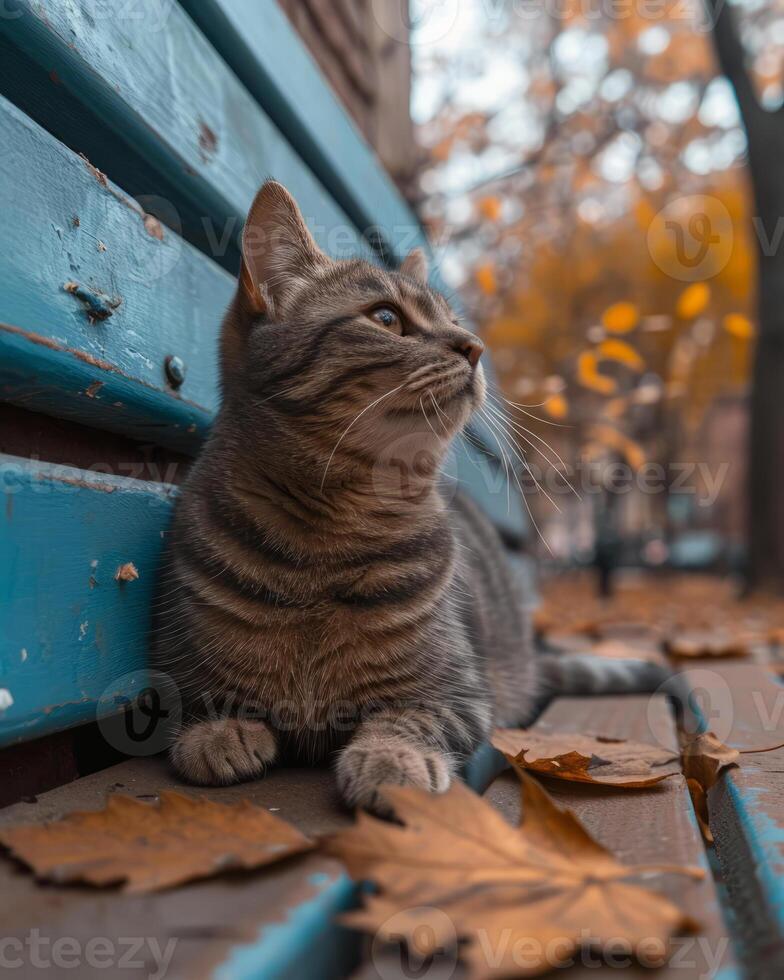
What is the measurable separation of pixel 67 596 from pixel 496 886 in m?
0.81

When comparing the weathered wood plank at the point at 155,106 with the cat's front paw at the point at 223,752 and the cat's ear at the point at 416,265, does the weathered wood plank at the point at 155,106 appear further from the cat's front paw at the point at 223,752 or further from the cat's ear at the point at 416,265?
the cat's front paw at the point at 223,752

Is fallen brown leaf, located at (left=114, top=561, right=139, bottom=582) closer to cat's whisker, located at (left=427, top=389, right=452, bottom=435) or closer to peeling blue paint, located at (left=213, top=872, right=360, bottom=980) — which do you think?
cat's whisker, located at (left=427, top=389, right=452, bottom=435)

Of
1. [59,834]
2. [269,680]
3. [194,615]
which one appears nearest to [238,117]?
[194,615]

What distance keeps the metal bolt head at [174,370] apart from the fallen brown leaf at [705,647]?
226cm

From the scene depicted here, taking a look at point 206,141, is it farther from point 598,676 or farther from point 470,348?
point 598,676

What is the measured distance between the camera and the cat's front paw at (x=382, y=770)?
122cm

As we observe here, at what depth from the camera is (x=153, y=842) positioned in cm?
100

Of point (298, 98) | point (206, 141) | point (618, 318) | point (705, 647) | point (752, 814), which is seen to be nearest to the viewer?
point (752, 814)

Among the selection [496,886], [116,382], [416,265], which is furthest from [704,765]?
[416,265]

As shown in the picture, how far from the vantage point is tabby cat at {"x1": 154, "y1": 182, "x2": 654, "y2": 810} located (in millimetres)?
1591

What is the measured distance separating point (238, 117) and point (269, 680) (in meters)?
1.35

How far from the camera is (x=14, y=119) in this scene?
1210 millimetres

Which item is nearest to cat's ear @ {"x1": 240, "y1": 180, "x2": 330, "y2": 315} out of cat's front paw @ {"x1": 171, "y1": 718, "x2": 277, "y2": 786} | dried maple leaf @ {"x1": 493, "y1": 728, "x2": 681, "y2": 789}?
cat's front paw @ {"x1": 171, "y1": 718, "x2": 277, "y2": 786}

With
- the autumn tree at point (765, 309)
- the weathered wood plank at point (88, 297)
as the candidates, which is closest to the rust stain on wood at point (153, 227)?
the weathered wood plank at point (88, 297)
